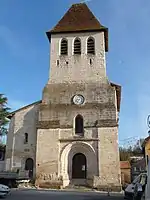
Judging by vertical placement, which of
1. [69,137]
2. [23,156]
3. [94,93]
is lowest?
[23,156]

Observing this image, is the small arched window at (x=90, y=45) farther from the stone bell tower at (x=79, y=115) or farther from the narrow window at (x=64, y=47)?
the narrow window at (x=64, y=47)

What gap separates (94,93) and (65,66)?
4302 mm

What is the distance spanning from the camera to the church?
74.7 feet

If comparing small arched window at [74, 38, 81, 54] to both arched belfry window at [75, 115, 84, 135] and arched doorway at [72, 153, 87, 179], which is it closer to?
arched belfry window at [75, 115, 84, 135]

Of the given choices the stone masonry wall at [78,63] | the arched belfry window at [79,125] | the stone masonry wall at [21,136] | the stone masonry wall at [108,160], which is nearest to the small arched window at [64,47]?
the stone masonry wall at [78,63]

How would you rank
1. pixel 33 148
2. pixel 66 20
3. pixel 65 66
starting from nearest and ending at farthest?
pixel 33 148, pixel 65 66, pixel 66 20

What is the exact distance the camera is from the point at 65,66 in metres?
26.9

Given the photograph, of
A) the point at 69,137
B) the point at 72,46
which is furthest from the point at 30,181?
the point at 72,46

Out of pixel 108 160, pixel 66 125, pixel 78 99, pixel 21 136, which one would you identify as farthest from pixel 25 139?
pixel 108 160

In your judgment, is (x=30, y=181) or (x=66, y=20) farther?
(x=66, y=20)

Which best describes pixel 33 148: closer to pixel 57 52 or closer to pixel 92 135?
pixel 92 135

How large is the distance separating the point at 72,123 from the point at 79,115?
0.97 m

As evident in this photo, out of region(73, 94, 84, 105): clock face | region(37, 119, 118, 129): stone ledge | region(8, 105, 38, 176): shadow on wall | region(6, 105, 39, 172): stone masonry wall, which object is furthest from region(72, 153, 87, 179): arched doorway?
region(73, 94, 84, 105): clock face

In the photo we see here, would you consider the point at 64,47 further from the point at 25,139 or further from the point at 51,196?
the point at 51,196
